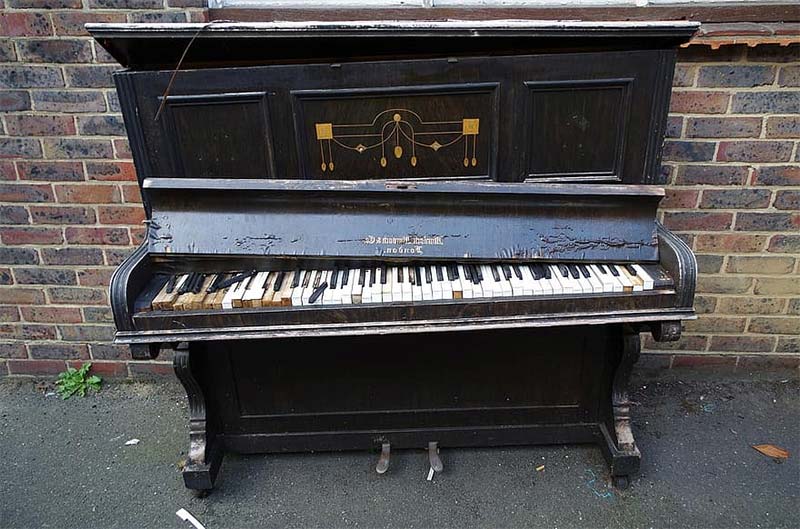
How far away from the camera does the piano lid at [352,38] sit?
155 cm

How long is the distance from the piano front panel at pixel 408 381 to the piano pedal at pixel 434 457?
8 centimetres

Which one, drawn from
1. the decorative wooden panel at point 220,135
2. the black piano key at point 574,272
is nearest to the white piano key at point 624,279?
the black piano key at point 574,272

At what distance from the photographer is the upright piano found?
59.9 inches

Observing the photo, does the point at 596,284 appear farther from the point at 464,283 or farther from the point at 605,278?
the point at 464,283

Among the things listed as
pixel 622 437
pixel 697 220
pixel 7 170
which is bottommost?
pixel 622 437

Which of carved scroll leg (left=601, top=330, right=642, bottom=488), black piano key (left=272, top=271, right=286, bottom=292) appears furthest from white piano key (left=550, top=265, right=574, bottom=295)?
black piano key (left=272, top=271, right=286, bottom=292)

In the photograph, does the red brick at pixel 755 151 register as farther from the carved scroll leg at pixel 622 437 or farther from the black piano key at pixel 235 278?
the black piano key at pixel 235 278

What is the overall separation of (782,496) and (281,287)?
1.91m

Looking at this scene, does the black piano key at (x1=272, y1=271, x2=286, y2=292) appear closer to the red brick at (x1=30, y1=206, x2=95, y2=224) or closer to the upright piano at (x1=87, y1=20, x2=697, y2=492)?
the upright piano at (x1=87, y1=20, x2=697, y2=492)

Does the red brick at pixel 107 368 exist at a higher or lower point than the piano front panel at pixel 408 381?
lower

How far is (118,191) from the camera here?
2.32 m

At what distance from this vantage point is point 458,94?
1665mm

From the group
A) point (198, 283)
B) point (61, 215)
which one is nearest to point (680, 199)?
point (198, 283)

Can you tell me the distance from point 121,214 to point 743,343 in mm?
2879
